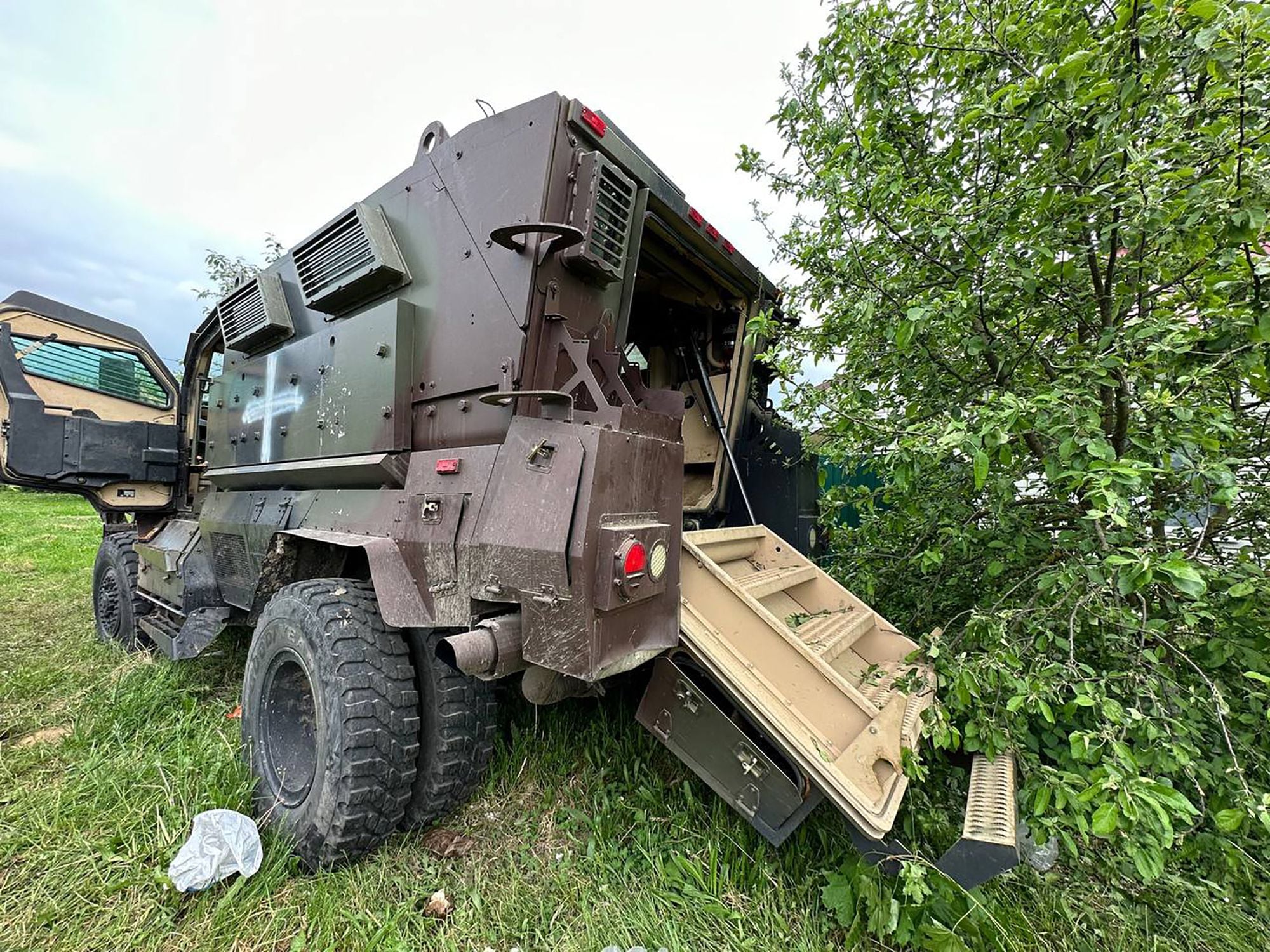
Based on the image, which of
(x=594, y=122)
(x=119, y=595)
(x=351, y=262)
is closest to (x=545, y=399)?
(x=594, y=122)

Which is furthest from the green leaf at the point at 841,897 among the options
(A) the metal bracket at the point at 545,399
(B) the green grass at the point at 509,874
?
(A) the metal bracket at the point at 545,399

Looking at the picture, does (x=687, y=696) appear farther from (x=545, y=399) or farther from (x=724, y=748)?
(x=545, y=399)

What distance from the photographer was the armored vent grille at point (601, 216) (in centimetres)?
200

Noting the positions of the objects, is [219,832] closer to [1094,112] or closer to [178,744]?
[178,744]

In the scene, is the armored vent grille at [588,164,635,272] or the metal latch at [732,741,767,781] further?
the armored vent grille at [588,164,635,272]

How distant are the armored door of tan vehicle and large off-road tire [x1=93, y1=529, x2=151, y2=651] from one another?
321 millimetres

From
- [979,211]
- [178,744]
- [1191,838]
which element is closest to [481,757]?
[178,744]

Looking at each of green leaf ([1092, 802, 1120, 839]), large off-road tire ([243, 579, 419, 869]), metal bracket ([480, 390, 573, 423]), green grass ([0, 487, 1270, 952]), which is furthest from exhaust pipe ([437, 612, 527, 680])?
green leaf ([1092, 802, 1120, 839])

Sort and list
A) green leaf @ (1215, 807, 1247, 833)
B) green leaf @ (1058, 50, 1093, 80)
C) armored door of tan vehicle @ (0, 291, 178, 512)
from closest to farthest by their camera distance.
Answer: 1. green leaf @ (1215, 807, 1247, 833)
2. green leaf @ (1058, 50, 1093, 80)
3. armored door of tan vehicle @ (0, 291, 178, 512)

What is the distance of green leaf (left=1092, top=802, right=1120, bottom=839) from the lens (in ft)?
4.16

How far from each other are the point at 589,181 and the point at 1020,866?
9.08 feet

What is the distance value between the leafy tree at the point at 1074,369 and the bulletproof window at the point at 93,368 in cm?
531

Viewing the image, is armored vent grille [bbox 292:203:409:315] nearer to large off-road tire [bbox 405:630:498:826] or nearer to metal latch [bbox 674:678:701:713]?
large off-road tire [bbox 405:630:498:826]

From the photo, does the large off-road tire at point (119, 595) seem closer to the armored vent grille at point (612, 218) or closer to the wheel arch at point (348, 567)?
the wheel arch at point (348, 567)
